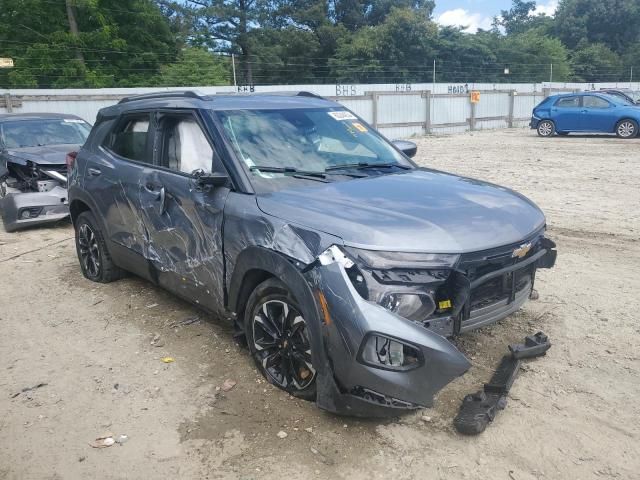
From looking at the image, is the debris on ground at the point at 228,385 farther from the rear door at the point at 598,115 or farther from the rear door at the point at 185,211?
the rear door at the point at 598,115

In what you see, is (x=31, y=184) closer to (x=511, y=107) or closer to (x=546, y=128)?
(x=546, y=128)

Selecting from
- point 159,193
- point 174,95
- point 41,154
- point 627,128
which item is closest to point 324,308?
point 159,193

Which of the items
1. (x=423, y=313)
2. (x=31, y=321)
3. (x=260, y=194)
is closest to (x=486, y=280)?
(x=423, y=313)

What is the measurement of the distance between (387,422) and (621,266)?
367 cm

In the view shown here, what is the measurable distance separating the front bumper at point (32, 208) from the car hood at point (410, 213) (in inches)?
224

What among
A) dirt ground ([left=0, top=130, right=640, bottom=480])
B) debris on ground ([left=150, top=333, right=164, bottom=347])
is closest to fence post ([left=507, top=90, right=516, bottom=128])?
dirt ground ([left=0, top=130, right=640, bottom=480])

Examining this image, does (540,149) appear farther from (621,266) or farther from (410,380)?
(410,380)

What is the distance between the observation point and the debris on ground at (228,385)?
146 inches

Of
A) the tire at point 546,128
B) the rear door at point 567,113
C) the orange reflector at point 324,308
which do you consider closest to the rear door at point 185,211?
the orange reflector at point 324,308

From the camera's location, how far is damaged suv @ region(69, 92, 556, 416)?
2.93m

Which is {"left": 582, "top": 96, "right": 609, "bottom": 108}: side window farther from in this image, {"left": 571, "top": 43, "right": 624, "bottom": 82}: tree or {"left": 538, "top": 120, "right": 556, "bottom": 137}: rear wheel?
{"left": 571, "top": 43, "right": 624, "bottom": 82}: tree

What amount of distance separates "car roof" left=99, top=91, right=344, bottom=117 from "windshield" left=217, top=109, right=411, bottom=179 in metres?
0.09

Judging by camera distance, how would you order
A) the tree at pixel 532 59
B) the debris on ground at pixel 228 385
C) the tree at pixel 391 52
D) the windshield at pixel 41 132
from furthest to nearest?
the tree at pixel 532 59 → the tree at pixel 391 52 → the windshield at pixel 41 132 → the debris on ground at pixel 228 385

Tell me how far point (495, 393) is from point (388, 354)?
90 centimetres
